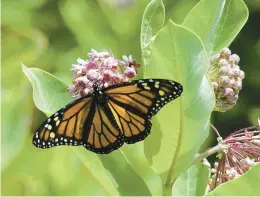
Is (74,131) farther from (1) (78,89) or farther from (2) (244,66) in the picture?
(2) (244,66)

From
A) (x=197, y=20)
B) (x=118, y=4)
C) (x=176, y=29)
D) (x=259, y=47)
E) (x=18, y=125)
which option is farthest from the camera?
(x=259, y=47)

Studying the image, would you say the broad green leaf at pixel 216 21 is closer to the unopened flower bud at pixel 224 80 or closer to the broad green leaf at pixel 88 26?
the unopened flower bud at pixel 224 80

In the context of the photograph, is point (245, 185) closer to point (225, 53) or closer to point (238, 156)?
point (238, 156)

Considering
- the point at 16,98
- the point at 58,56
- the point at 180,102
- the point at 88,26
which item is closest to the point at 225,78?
the point at 180,102

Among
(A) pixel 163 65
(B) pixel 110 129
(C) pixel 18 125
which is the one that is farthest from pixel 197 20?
(C) pixel 18 125

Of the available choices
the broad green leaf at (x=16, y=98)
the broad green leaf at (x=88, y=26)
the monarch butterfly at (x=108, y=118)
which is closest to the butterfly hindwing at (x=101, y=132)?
the monarch butterfly at (x=108, y=118)

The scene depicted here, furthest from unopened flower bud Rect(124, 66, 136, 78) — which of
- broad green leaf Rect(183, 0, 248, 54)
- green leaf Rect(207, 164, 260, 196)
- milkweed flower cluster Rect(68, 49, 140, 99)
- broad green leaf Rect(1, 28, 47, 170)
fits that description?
broad green leaf Rect(1, 28, 47, 170)
